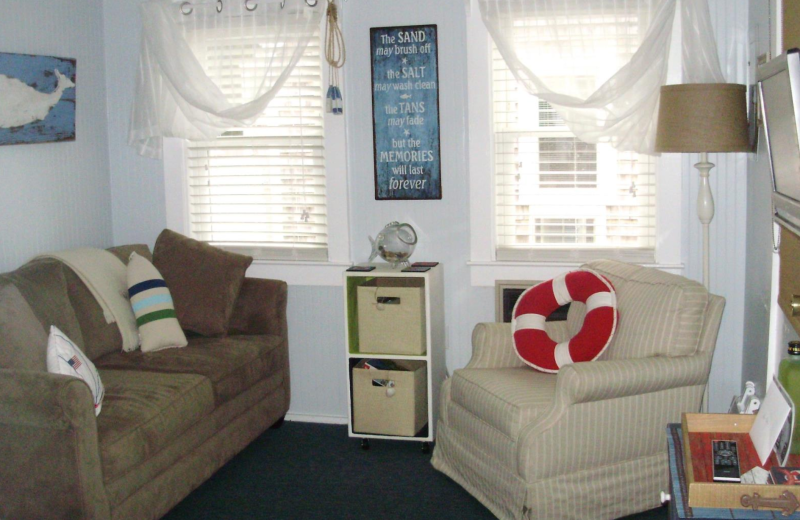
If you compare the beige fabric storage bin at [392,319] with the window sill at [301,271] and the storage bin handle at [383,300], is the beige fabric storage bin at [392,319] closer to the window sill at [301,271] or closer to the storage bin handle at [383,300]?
the storage bin handle at [383,300]

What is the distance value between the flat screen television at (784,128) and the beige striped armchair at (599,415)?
1033 millimetres

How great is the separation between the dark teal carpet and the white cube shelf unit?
0.11 m

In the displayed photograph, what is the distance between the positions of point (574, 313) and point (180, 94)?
7.01 ft

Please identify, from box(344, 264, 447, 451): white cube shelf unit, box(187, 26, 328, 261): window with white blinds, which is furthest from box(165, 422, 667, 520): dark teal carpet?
box(187, 26, 328, 261): window with white blinds

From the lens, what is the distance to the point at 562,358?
10.6 feet

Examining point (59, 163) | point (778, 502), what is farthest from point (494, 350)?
point (59, 163)

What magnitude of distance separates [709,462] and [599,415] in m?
1.13

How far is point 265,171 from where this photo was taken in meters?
4.18

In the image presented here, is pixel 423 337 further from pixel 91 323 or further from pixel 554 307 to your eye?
pixel 91 323

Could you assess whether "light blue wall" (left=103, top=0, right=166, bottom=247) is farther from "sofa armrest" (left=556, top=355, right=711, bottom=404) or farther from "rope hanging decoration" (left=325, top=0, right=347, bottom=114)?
"sofa armrest" (left=556, top=355, right=711, bottom=404)

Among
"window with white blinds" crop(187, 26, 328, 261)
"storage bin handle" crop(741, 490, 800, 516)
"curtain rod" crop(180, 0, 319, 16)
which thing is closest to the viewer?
"storage bin handle" crop(741, 490, 800, 516)

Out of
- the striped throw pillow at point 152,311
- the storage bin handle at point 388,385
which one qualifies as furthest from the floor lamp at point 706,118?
the striped throw pillow at point 152,311

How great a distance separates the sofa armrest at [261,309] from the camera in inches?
156

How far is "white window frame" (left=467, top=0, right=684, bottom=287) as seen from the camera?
12.1 ft
